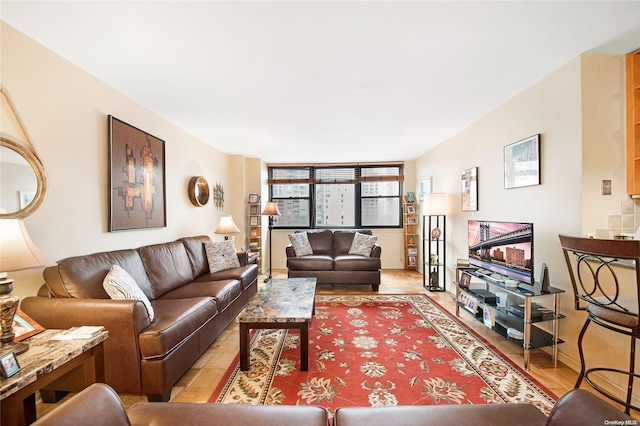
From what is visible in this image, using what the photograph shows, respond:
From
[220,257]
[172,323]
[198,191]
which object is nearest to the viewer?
[172,323]

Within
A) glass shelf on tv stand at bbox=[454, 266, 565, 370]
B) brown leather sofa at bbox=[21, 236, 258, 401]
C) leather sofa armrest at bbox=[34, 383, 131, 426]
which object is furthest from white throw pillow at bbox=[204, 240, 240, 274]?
glass shelf on tv stand at bbox=[454, 266, 565, 370]

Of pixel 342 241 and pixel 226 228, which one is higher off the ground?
pixel 226 228

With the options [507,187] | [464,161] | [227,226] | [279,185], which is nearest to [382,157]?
[464,161]

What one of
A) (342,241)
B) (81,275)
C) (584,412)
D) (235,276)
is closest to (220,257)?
(235,276)

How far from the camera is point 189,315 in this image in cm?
207

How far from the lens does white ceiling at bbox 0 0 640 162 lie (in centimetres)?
158

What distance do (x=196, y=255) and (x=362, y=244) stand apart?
2.83m

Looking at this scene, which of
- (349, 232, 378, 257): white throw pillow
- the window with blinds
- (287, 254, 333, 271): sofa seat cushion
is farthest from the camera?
the window with blinds

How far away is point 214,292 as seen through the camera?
8.74ft

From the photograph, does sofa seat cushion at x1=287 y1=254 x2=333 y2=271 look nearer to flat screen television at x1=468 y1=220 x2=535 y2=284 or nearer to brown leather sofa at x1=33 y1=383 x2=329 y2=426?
flat screen television at x1=468 y1=220 x2=535 y2=284

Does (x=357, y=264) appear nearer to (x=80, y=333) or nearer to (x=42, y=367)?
(x=80, y=333)

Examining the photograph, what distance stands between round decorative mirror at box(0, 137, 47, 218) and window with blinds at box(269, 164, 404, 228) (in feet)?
14.4

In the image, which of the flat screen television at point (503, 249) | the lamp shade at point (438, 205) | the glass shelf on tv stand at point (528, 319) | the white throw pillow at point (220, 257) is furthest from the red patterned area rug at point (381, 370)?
the lamp shade at point (438, 205)

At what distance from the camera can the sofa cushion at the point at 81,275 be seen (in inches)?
73.4
